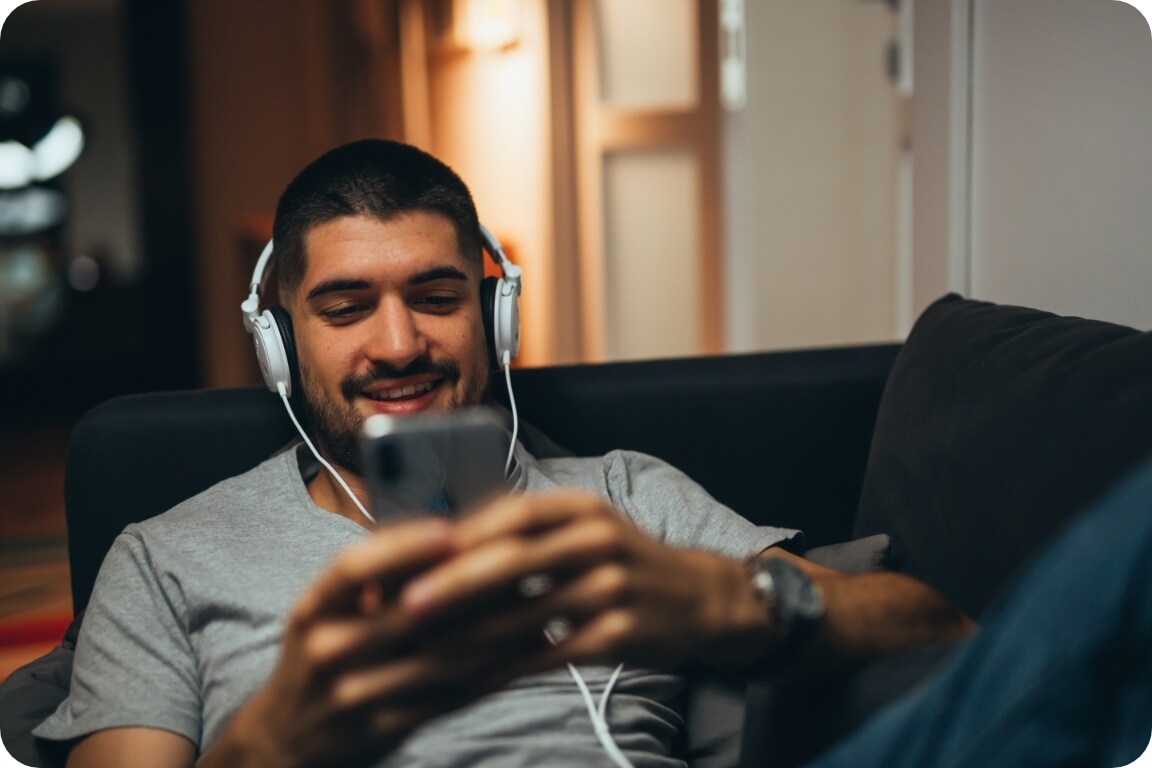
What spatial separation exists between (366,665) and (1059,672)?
1.35 ft

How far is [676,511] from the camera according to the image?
1.22 meters

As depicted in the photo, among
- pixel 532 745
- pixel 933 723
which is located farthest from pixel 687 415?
pixel 933 723

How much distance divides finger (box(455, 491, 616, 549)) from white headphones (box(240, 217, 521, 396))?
721mm

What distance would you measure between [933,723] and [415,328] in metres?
0.78

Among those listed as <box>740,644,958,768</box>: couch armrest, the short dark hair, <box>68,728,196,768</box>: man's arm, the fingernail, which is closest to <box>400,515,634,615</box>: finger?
the fingernail

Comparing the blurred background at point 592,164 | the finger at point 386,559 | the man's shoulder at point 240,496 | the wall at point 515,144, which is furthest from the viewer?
the wall at point 515,144

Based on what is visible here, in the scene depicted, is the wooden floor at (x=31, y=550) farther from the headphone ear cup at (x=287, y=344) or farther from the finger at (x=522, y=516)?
the finger at (x=522, y=516)

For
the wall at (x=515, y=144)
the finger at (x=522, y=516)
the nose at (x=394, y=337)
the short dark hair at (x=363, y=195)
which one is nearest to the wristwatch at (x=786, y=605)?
the finger at (x=522, y=516)

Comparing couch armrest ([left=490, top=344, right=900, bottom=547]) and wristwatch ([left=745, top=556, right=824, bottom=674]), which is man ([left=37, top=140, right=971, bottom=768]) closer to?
wristwatch ([left=745, top=556, right=824, bottom=674])

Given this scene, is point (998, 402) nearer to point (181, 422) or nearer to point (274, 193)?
point (181, 422)

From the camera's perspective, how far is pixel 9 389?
611 centimetres

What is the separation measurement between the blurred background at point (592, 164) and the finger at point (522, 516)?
1.10 metres

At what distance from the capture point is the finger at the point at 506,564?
549mm

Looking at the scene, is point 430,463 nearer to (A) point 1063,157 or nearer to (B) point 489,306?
(B) point 489,306
